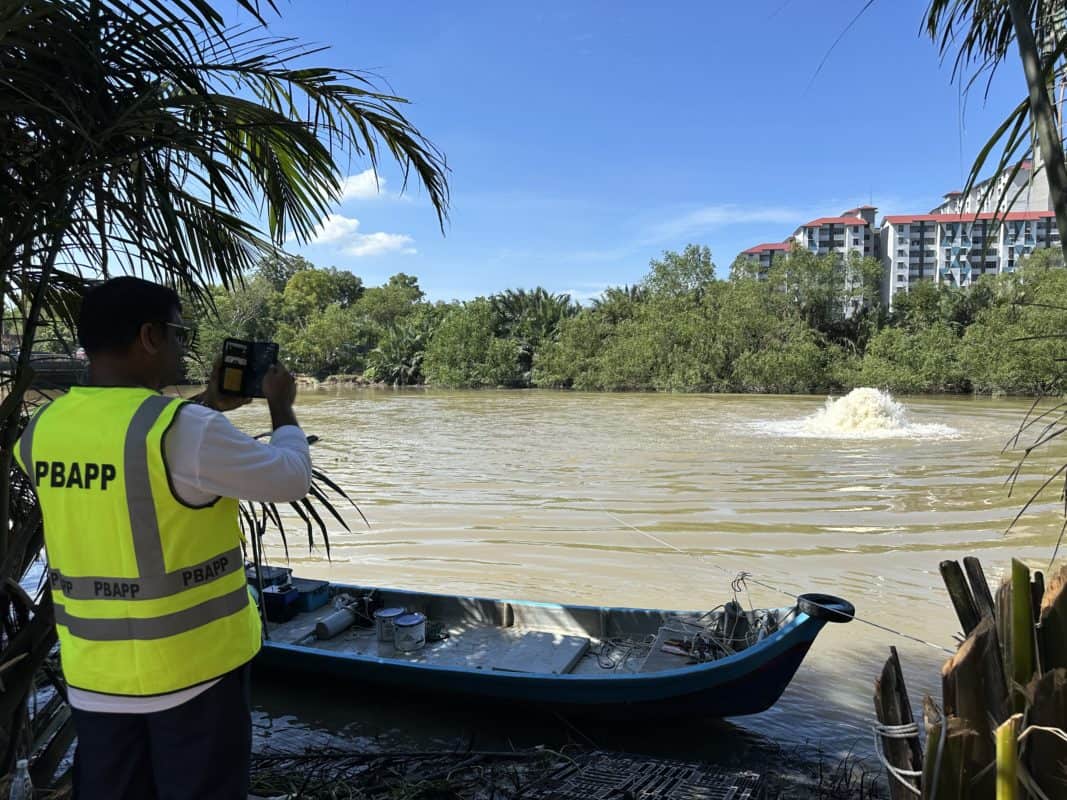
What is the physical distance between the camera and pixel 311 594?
5.61 m

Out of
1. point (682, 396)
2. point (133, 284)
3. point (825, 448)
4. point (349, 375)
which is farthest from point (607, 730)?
point (349, 375)

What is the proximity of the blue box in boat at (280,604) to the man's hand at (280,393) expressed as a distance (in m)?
4.13

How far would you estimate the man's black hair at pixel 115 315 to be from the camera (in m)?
1.61

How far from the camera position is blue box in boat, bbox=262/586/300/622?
5449mm

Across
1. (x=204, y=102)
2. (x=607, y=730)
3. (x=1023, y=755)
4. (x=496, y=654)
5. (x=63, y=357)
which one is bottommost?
(x=607, y=730)

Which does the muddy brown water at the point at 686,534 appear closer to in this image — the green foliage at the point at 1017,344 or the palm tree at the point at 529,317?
the green foliage at the point at 1017,344

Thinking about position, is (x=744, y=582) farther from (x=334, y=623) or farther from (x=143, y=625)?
(x=143, y=625)

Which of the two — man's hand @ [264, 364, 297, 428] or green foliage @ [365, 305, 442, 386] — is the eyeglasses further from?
green foliage @ [365, 305, 442, 386]

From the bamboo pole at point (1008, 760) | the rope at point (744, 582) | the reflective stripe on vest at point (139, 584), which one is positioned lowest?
the rope at point (744, 582)

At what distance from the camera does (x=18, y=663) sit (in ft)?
6.89

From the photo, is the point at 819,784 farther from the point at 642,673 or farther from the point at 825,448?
the point at 825,448

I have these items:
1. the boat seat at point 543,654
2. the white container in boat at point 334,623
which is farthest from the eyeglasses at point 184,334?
the white container in boat at point 334,623

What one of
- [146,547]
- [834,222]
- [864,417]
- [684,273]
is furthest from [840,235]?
[146,547]

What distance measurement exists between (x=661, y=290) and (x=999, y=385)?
65.5 feet
